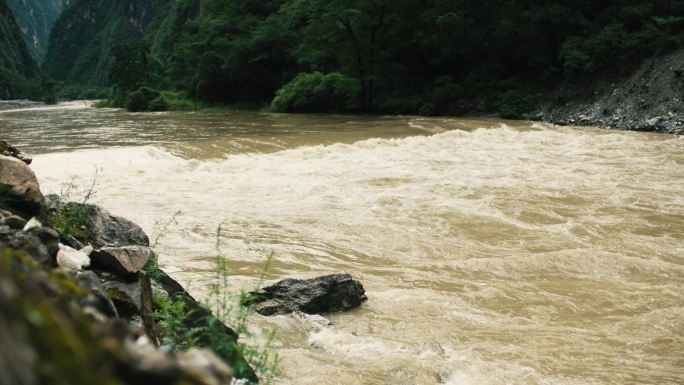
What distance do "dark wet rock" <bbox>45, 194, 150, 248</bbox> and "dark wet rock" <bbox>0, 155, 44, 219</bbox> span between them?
114 centimetres

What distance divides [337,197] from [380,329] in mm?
6067

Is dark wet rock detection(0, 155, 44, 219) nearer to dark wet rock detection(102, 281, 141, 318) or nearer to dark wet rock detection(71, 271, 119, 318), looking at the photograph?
dark wet rock detection(102, 281, 141, 318)

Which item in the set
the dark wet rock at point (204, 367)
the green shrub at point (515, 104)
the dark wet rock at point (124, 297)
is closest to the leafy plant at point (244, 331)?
the dark wet rock at point (124, 297)

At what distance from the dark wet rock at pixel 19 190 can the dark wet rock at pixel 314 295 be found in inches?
86.9

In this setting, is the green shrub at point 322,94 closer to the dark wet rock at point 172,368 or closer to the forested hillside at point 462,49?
the forested hillside at point 462,49

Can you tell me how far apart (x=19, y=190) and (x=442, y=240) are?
19.5ft

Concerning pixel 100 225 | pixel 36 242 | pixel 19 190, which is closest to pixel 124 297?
pixel 36 242

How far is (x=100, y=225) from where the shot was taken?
268 inches

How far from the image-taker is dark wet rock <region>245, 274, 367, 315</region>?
6.05 metres

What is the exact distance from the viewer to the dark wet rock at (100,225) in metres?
6.30

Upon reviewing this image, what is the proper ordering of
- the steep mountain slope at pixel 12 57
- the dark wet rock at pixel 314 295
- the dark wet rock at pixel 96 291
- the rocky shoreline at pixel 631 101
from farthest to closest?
the steep mountain slope at pixel 12 57, the rocky shoreline at pixel 631 101, the dark wet rock at pixel 314 295, the dark wet rock at pixel 96 291

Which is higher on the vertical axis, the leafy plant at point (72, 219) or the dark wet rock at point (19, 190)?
the dark wet rock at point (19, 190)

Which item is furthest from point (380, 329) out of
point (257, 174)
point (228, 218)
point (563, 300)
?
point (257, 174)

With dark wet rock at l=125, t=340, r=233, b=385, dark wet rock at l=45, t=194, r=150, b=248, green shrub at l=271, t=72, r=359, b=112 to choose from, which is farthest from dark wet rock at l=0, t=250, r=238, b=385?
green shrub at l=271, t=72, r=359, b=112
